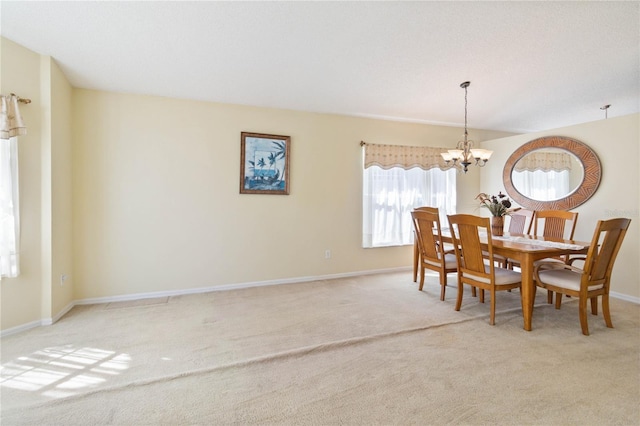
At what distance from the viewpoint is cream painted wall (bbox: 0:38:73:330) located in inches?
96.5

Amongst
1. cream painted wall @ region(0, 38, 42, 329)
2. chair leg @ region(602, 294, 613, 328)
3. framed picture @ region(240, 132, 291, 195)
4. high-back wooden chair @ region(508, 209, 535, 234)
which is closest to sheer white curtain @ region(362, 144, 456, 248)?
high-back wooden chair @ region(508, 209, 535, 234)

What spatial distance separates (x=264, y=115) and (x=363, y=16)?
1935mm

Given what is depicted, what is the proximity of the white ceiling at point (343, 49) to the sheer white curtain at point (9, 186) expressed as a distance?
651 mm

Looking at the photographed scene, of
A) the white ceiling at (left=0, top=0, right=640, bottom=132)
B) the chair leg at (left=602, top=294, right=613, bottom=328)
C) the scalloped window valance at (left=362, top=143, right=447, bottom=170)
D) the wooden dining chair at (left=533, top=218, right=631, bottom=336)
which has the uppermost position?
the white ceiling at (left=0, top=0, right=640, bottom=132)

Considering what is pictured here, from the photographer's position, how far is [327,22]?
235 centimetres

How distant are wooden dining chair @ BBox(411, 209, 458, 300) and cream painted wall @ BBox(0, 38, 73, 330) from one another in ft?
12.0

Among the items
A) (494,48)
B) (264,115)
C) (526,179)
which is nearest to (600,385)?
(494,48)

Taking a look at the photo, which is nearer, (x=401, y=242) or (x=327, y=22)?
(x=327, y=22)

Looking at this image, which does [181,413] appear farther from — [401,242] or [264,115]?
[401,242]

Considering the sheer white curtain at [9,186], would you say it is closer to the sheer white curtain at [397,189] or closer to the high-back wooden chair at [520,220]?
the sheer white curtain at [397,189]

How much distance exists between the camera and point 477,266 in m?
2.89

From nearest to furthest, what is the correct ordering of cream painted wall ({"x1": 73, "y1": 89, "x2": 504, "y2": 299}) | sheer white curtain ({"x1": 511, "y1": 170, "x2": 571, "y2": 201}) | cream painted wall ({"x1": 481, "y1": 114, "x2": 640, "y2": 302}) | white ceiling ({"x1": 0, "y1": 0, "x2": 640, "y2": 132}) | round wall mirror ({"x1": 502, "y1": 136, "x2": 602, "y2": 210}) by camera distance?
1. white ceiling ({"x1": 0, "y1": 0, "x2": 640, "y2": 132})
2. cream painted wall ({"x1": 73, "y1": 89, "x2": 504, "y2": 299})
3. cream painted wall ({"x1": 481, "y1": 114, "x2": 640, "y2": 302})
4. round wall mirror ({"x1": 502, "y1": 136, "x2": 602, "y2": 210})
5. sheer white curtain ({"x1": 511, "y1": 170, "x2": 571, "y2": 201})

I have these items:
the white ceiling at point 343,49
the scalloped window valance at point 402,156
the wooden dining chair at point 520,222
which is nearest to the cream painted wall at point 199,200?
the scalloped window valance at point 402,156

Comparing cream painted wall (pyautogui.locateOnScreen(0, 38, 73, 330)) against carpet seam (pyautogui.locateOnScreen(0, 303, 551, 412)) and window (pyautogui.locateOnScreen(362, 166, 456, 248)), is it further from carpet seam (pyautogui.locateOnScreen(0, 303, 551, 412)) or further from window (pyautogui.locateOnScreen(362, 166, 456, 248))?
window (pyautogui.locateOnScreen(362, 166, 456, 248))
